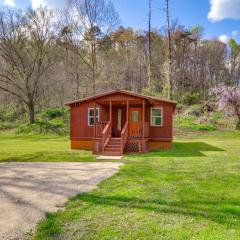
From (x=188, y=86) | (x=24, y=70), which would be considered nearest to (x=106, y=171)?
(x=24, y=70)

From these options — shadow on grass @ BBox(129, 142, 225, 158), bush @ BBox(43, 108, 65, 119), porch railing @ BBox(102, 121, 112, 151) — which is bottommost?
shadow on grass @ BBox(129, 142, 225, 158)

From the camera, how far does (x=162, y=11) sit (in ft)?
105

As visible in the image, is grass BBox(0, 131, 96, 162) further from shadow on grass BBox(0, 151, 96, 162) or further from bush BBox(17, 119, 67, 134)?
bush BBox(17, 119, 67, 134)

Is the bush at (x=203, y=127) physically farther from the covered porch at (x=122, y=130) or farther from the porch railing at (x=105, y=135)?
the porch railing at (x=105, y=135)

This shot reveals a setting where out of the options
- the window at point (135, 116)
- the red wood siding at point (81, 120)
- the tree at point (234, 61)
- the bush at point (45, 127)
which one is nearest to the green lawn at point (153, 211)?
the window at point (135, 116)

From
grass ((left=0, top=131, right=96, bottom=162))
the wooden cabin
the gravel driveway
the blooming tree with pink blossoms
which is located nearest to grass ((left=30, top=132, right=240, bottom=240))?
the gravel driveway

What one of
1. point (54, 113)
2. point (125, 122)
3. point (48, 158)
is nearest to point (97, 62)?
point (54, 113)

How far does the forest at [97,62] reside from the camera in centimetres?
2931

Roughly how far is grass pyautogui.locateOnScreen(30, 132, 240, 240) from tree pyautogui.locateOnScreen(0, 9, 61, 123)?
2356 centimetres

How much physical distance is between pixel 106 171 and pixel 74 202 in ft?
11.6

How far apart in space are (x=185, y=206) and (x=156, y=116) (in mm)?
12203

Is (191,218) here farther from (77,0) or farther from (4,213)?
(77,0)

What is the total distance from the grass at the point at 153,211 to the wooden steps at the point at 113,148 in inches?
238

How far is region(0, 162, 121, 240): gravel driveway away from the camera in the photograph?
4.52 meters
